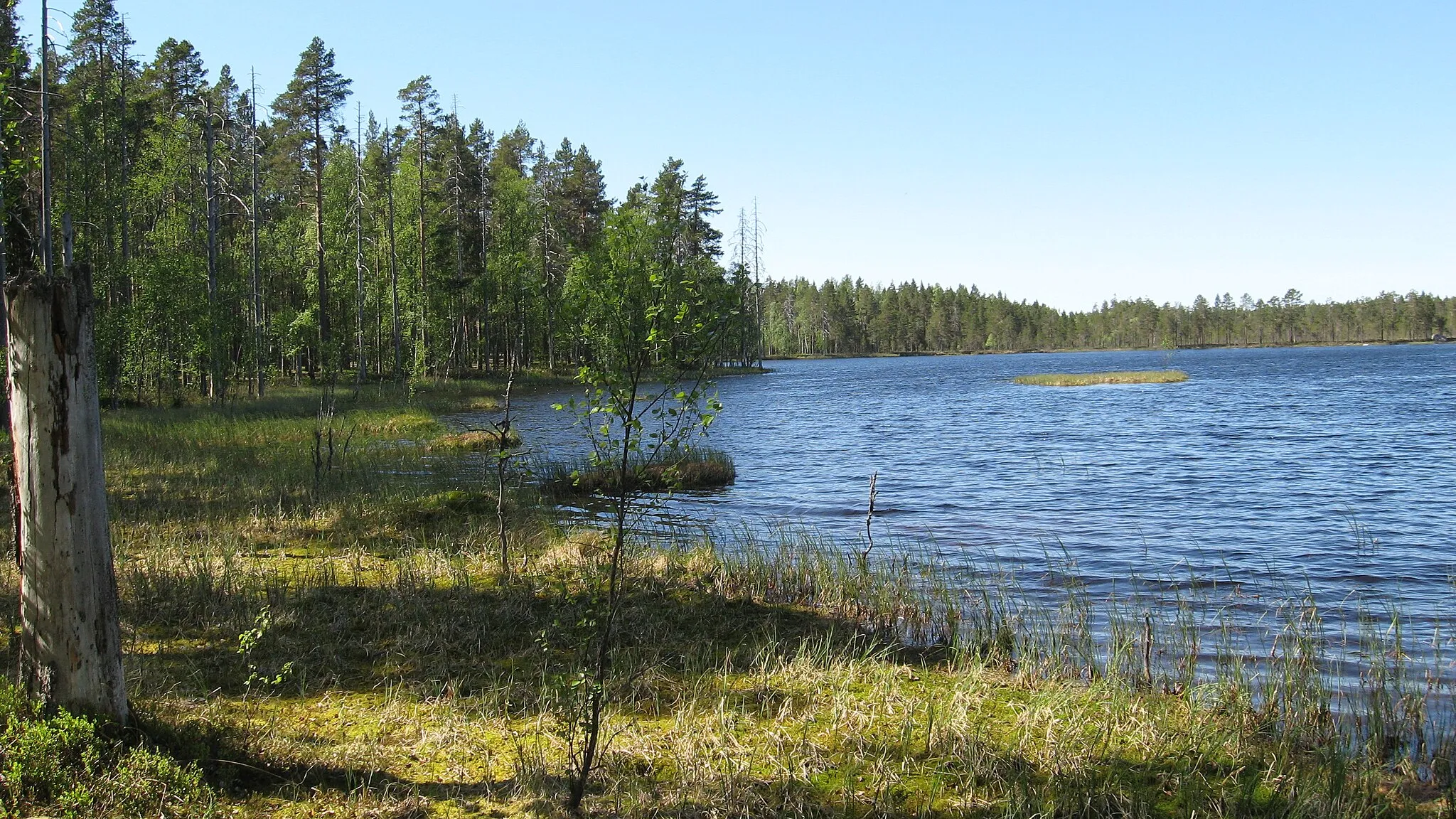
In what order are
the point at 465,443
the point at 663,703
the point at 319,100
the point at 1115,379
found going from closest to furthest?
the point at 663,703 < the point at 465,443 < the point at 319,100 < the point at 1115,379

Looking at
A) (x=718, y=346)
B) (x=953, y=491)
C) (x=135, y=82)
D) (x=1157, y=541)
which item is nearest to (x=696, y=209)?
(x=135, y=82)

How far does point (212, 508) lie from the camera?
12.2 metres

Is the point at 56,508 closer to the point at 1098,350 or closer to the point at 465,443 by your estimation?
the point at 465,443

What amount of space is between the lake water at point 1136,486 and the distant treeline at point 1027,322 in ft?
334

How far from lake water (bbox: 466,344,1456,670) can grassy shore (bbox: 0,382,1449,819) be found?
3797mm

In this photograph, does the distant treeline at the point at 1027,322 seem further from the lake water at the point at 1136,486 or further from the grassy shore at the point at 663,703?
the grassy shore at the point at 663,703

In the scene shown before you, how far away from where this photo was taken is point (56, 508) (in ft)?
14.3

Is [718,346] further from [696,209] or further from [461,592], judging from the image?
[696,209]

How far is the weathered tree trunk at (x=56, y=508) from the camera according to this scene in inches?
171

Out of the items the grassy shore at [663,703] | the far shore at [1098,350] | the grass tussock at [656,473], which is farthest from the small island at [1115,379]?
the far shore at [1098,350]

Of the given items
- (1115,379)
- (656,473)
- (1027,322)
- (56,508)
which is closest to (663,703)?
(56,508)

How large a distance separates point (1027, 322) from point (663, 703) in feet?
625

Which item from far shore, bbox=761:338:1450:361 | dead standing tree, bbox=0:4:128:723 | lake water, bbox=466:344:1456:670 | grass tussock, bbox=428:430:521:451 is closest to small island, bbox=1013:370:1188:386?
lake water, bbox=466:344:1456:670

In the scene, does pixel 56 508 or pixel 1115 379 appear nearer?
pixel 56 508
